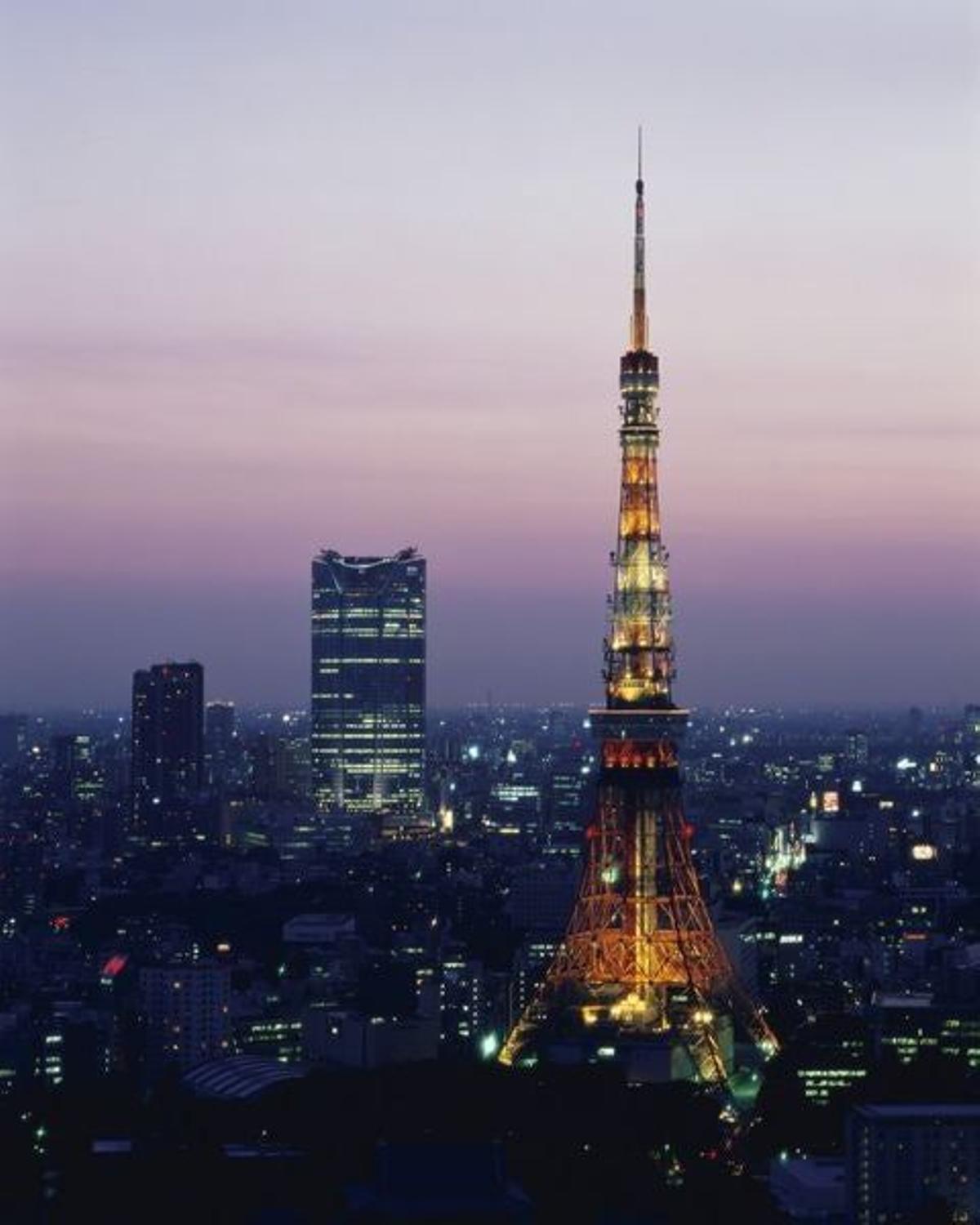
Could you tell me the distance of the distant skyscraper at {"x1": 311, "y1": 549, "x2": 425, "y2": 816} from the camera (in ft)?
200

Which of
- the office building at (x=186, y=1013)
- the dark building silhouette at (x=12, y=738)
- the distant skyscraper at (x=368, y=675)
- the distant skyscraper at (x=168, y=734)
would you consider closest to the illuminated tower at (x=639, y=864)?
the office building at (x=186, y=1013)

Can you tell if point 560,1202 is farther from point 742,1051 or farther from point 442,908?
point 442,908

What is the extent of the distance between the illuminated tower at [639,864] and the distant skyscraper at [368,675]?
36172 mm

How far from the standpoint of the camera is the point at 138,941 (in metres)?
33.5

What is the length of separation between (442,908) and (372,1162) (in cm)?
2057

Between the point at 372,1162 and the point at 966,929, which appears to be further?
the point at 966,929

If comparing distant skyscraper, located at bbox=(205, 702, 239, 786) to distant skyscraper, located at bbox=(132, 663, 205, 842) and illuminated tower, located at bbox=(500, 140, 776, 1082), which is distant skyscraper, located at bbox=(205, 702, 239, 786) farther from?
illuminated tower, located at bbox=(500, 140, 776, 1082)

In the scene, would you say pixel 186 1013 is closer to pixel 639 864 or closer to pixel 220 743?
pixel 639 864

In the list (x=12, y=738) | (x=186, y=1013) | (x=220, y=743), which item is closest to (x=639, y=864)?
(x=186, y=1013)

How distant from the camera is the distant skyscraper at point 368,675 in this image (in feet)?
200

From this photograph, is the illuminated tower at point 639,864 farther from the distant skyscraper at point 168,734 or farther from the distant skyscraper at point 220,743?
the distant skyscraper at point 220,743

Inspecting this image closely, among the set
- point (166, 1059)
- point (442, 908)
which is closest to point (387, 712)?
point (442, 908)

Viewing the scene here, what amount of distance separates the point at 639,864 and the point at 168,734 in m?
34.2

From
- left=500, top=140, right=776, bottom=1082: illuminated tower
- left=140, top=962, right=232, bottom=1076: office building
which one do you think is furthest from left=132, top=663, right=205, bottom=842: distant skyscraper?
left=500, top=140, right=776, bottom=1082: illuminated tower
